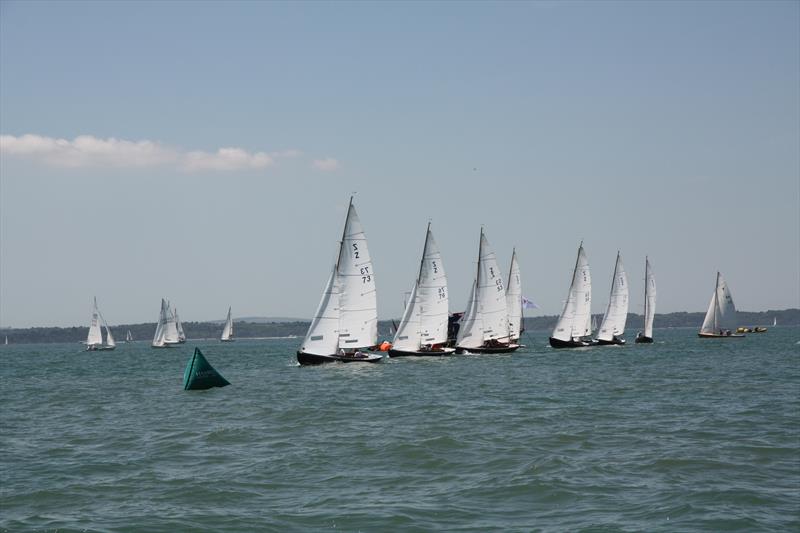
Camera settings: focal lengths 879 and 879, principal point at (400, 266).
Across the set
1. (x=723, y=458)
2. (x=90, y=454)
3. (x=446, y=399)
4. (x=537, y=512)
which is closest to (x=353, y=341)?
(x=446, y=399)

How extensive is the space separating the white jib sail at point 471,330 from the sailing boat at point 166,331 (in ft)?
293

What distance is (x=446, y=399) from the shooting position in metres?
37.3

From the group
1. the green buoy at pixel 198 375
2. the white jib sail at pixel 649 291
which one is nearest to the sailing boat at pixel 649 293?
the white jib sail at pixel 649 291

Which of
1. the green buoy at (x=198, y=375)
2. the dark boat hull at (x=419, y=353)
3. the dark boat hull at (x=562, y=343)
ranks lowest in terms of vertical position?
the green buoy at (x=198, y=375)

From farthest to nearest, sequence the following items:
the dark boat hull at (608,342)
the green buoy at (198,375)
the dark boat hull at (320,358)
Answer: the dark boat hull at (608,342), the dark boat hull at (320,358), the green buoy at (198,375)

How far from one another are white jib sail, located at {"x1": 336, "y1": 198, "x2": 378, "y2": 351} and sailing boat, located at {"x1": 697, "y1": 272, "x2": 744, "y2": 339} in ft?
227

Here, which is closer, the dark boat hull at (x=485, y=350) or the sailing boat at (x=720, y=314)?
the dark boat hull at (x=485, y=350)

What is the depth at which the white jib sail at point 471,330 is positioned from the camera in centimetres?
7788

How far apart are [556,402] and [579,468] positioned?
50.3 ft

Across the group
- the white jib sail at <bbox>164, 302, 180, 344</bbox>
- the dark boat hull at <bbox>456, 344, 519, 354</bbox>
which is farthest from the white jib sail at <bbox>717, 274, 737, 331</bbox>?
the white jib sail at <bbox>164, 302, 180, 344</bbox>

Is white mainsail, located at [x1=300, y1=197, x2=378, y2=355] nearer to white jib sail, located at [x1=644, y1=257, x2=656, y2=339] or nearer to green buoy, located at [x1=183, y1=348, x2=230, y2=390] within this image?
green buoy, located at [x1=183, y1=348, x2=230, y2=390]

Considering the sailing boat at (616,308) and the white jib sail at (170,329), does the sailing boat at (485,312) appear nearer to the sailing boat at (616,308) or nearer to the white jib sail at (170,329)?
the sailing boat at (616,308)

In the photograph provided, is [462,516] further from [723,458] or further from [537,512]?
[723,458]

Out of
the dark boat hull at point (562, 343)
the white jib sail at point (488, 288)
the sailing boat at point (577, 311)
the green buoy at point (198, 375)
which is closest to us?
the green buoy at point (198, 375)
